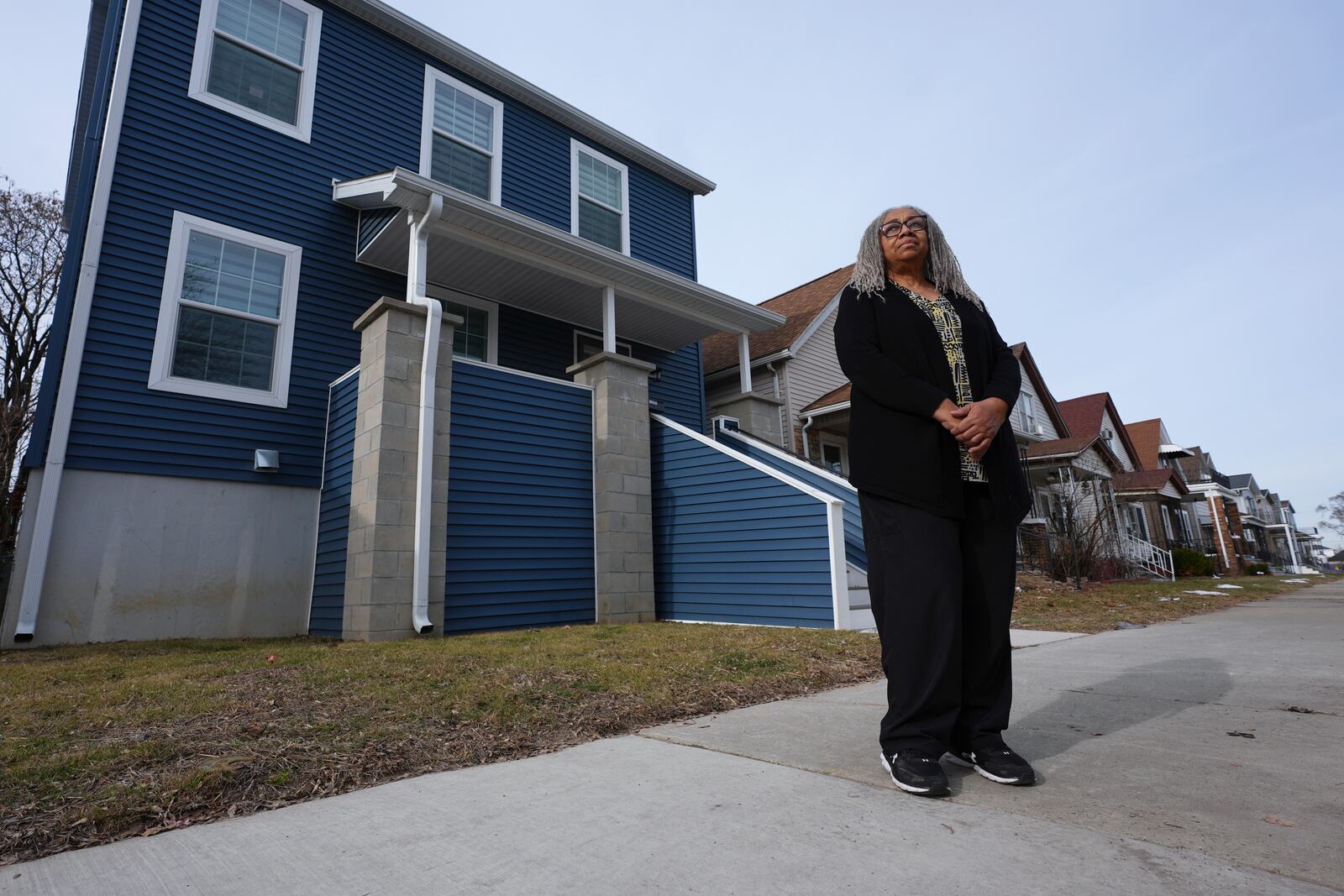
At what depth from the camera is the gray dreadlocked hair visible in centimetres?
229

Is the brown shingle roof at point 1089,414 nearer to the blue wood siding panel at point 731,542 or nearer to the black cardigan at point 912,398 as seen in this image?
the blue wood siding panel at point 731,542

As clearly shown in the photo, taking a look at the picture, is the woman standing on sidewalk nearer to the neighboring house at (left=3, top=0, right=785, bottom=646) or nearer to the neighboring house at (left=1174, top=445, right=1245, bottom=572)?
the neighboring house at (left=3, top=0, right=785, bottom=646)

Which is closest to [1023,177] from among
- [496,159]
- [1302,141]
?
[1302,141]

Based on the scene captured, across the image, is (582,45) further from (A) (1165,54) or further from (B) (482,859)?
(B) (482,859)

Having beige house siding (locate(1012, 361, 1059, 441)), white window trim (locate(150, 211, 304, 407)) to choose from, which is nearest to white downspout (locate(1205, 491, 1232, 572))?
beige house siding (locate(1012, 361, 1059, 441))

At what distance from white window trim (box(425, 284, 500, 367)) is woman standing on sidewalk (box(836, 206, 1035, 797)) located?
268 inches

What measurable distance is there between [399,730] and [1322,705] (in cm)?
352

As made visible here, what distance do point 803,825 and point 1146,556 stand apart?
21.5 metres

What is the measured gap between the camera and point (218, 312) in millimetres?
6629

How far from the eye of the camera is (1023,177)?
9.98m

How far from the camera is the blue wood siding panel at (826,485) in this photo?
7152 millimetres

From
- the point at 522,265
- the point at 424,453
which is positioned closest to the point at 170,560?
the point at 424,453

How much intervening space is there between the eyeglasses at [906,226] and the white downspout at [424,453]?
464 centimetres

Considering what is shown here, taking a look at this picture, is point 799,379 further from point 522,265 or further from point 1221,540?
point 1221,540
